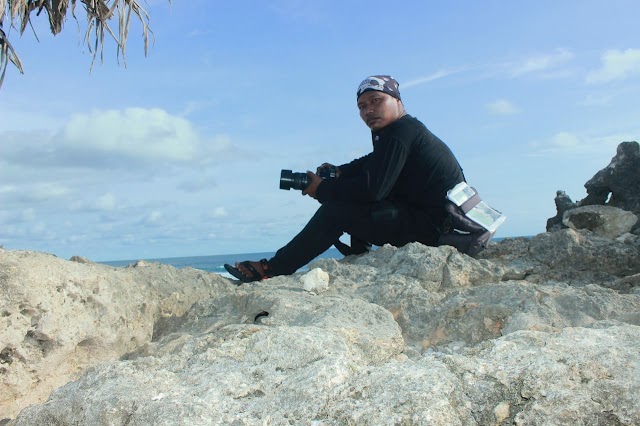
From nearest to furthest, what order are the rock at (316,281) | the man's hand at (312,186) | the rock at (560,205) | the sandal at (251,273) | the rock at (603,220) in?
1. the rock at (316,281)
2. the sandal at (251,273)
3. the man's hand at (312,186)
4. the rock at (603,220)
5. the rock at (560,205)

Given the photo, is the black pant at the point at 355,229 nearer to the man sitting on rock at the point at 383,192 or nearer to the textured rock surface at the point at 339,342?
the man sitting on rock at the point at 383,192

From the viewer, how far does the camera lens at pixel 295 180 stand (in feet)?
14.8

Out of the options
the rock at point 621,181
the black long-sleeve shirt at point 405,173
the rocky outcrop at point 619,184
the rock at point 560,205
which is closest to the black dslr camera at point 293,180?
the black long-sleeve shirt at point 405,173

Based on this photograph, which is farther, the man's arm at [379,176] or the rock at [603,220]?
the rock at [603,220]

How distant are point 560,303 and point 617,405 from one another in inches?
53.5

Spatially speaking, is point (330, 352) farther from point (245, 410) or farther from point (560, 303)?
point (560, 303)

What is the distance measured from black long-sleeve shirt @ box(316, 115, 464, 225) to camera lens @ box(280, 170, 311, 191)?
136 mm

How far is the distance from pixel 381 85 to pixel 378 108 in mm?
173

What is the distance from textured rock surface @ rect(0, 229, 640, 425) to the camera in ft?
5.15

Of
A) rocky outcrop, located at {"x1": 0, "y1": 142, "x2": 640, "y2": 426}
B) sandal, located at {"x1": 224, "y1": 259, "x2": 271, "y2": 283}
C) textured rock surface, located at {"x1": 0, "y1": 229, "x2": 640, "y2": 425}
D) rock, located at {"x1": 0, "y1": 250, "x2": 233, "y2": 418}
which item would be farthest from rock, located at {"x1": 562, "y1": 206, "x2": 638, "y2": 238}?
rock, located at {"x1": 0, "y1": 250, "x2": 233, "y2": 418}

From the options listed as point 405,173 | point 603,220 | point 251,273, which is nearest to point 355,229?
point 405,173

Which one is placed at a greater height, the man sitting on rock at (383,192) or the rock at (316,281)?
the man sitting on rock at (383,192)

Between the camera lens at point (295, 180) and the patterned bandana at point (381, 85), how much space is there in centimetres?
80

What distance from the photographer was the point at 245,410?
162cm
